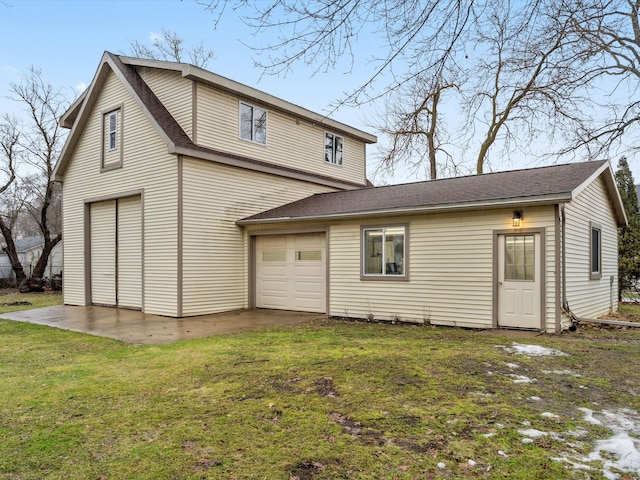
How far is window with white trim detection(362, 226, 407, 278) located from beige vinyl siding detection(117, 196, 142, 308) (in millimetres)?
6360

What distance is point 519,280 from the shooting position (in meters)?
8.71

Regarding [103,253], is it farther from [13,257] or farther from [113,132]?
[13,257]

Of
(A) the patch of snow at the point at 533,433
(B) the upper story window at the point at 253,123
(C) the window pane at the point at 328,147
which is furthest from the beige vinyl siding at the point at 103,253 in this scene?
(A) the patch of snow at the point at 533,433

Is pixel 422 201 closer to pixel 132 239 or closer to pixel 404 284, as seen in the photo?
pixel 404 284

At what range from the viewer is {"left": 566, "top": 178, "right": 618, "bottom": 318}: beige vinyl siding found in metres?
9.20

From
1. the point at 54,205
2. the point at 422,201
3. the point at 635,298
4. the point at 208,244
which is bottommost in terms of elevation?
the point at 635,298

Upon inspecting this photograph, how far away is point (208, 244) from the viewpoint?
467 inches

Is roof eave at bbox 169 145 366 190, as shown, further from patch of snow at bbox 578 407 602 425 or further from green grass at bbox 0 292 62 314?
patch of snow at bbox 578 407 602 425

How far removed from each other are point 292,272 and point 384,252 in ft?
10.0

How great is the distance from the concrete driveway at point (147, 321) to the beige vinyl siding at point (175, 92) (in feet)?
16.2

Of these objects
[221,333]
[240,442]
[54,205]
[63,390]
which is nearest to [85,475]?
[240,442]

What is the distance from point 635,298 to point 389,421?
55.3 feet

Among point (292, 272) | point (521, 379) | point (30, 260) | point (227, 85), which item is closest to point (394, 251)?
point (292, 272)

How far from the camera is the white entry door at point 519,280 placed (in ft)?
28.0
